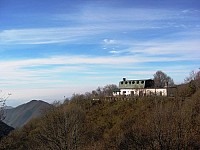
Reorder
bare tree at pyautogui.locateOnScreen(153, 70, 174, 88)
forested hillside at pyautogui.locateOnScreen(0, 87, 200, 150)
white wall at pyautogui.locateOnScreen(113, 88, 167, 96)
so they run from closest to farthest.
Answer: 1. forested hillside at pyautogui.locateOnScreen(0, 87, 200, 150)
2. white wall at pyautogui.locateOnScreen(113, 88, 167, 96)
3. bare tree at pyautogui.locateOnScreen(153, 70, 174, 88)

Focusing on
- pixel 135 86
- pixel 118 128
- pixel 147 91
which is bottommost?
pixel 118 128

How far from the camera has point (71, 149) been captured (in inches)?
812

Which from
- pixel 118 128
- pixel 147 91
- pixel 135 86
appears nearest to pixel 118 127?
pixel 118 128

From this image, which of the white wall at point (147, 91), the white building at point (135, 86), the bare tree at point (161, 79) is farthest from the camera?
the bare tree at point (161, 79)

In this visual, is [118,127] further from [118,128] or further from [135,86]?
[135,86]

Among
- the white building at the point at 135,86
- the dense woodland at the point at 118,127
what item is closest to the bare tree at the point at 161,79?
the white building at the point at 135,86

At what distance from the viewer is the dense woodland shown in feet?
77.6

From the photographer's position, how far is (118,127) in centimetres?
4141

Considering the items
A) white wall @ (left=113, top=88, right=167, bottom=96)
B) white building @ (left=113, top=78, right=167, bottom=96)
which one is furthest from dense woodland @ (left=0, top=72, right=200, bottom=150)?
white building @ (left=113, top=78, right=167, bottom=96)

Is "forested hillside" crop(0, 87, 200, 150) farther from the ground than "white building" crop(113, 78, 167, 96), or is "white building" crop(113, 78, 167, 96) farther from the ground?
"white building" crop(113, 78, 167, 96)

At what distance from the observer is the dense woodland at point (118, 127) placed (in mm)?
23641

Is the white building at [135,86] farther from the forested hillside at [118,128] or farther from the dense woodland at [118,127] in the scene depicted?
the forested hillside at [118,128]

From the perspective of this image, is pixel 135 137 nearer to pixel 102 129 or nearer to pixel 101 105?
pixel 102 129

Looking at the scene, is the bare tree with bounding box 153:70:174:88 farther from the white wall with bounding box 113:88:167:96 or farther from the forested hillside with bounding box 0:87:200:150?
the forested hillside with bounding box 0:87:200:150
